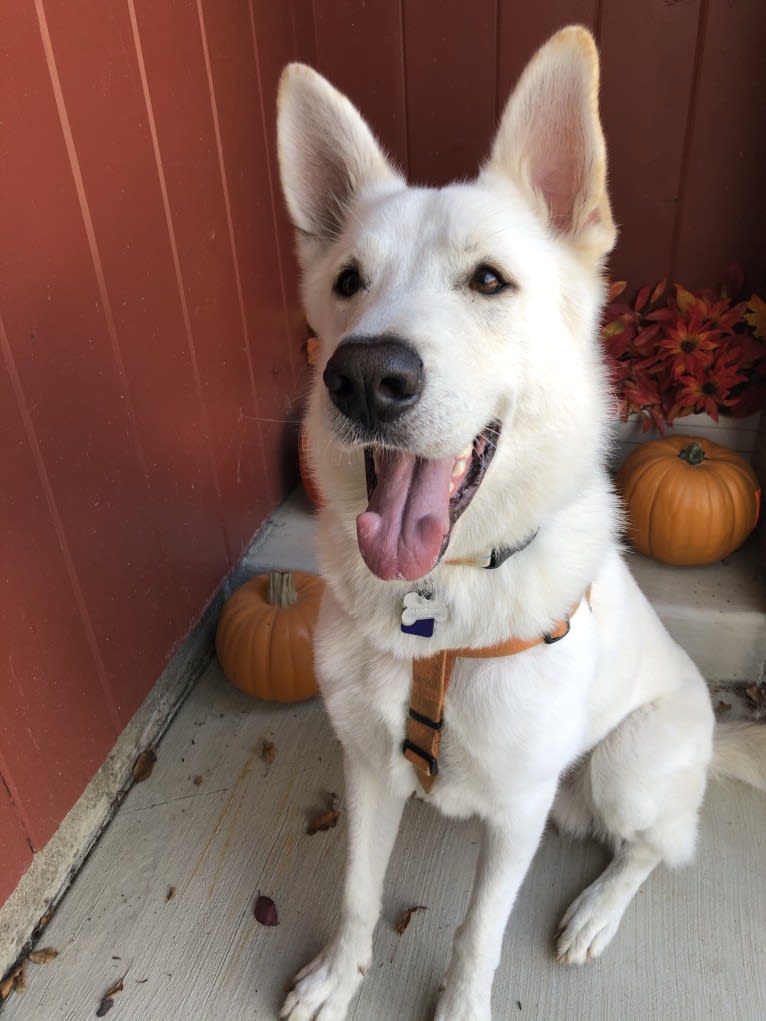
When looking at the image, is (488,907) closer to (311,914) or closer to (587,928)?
(587,928)

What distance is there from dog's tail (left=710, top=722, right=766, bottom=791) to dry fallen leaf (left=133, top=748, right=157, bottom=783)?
156 cm

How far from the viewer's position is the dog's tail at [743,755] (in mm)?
1898

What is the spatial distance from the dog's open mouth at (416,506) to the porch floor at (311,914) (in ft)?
3.51

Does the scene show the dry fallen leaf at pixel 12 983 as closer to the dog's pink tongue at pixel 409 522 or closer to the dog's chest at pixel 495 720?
the dog's chest at pixel 495 720

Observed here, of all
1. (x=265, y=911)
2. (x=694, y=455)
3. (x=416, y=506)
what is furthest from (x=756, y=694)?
(x=416, y=506)

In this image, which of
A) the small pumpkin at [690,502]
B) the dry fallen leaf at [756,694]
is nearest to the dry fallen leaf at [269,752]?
the small pumpkin at [690,502]

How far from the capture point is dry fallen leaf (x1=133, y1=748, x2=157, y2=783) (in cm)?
211

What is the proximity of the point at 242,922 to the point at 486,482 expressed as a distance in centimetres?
126

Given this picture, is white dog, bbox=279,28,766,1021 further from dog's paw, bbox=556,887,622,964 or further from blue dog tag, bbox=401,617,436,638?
dog's paw, bbox=556,887,622,964

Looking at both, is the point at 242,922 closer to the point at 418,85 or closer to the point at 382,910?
the point at 382,910

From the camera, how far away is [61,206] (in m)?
1.61

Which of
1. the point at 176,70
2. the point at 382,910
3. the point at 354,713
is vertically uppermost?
the point at 176,70

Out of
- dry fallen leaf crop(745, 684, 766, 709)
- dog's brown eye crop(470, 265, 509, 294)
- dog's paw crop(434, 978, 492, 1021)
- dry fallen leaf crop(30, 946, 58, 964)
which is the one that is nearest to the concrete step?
dry fallen leaf crop(745, 684, 766, 709)

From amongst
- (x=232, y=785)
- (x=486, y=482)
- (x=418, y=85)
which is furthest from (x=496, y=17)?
(x=232, y=785)
